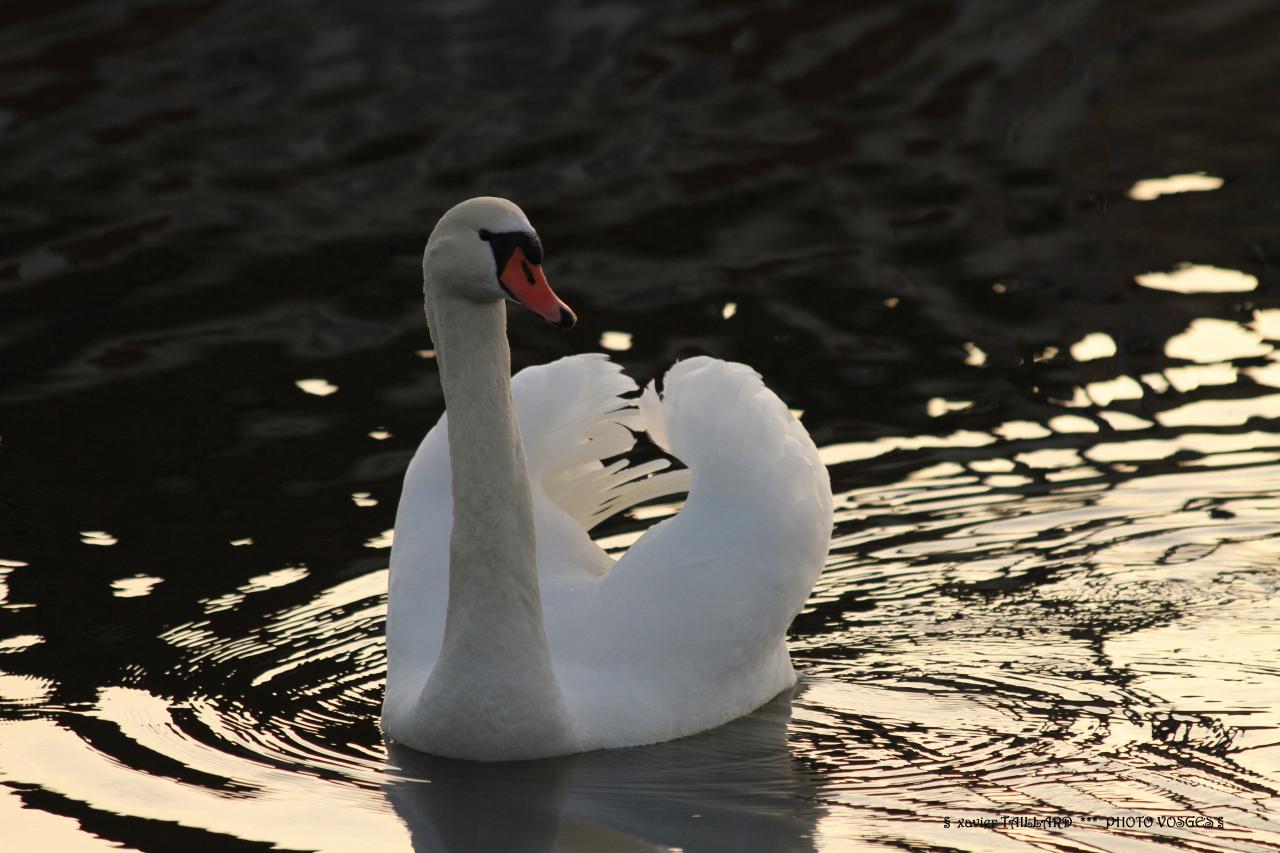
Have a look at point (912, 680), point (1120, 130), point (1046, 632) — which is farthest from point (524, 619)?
point (1120, 130)

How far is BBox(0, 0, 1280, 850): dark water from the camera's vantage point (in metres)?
7.21

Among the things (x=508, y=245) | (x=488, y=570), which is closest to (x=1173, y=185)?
(x=488, y=570)

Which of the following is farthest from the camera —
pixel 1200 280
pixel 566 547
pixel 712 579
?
pixel 1200 280

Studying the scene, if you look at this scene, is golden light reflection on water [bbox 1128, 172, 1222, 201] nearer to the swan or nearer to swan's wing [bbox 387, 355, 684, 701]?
swan's wing [bbox 387, 355, 684, 701]

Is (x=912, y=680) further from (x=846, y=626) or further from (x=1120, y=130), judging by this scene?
(x=1120, y=130)

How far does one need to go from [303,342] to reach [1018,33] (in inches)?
334

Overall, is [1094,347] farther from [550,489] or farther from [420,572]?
[420,572]

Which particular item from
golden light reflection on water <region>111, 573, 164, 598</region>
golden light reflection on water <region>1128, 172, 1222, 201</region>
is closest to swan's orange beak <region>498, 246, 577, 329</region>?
golden light reflection on water <region>111, 573, 164, 598</region>

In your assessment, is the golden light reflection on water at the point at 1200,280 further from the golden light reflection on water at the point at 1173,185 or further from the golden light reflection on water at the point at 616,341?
the golden light reflection on water at the point at 616,341

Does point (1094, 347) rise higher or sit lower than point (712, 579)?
higher

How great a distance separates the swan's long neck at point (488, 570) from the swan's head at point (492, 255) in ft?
0.47

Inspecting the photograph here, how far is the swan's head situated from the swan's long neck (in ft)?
0.47

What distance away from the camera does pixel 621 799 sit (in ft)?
23.2

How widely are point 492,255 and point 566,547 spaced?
1.76m
